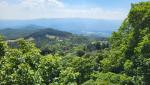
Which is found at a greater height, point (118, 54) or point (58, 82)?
point (58, 82)

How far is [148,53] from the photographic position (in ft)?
143

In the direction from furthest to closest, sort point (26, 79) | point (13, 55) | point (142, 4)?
point (142, 4)
point (13, 55)
point (26, 79)

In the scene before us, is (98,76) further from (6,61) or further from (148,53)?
(6,61)

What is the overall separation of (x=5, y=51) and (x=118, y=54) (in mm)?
24390

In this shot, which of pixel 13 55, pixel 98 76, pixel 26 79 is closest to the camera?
pixel 26 79

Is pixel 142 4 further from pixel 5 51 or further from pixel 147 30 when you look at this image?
pixel 5 51

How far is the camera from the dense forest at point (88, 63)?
24114mm

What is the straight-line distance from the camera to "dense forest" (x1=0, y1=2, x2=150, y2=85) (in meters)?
24.1

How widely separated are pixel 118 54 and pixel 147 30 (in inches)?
250

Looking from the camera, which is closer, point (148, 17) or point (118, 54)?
point (148, 17)

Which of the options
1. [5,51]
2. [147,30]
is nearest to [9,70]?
[5,51]

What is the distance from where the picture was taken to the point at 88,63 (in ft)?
160

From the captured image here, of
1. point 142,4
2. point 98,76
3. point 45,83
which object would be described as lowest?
point 98,76

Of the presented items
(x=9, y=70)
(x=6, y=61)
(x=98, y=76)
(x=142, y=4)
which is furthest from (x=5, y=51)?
(x=142, y=4)
